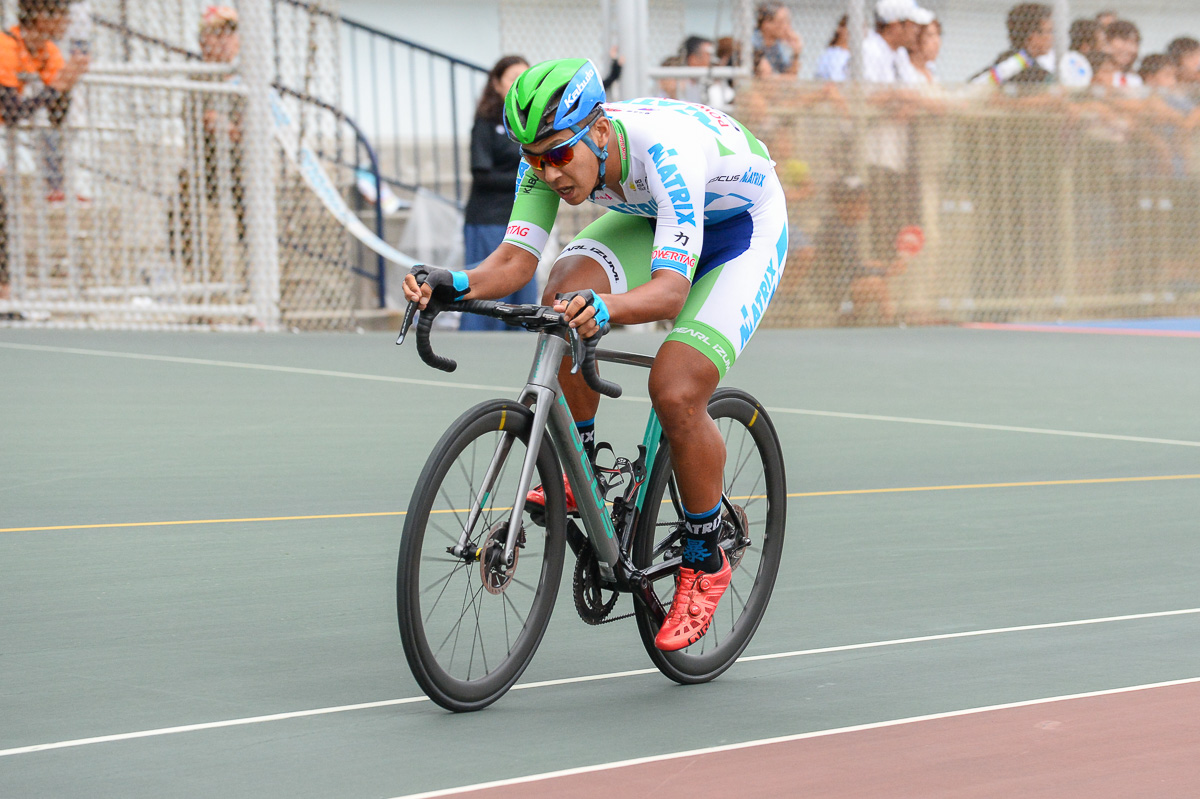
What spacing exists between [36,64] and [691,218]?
386 inches

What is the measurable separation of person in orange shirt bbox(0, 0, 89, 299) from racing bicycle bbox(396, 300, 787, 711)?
31.0ft

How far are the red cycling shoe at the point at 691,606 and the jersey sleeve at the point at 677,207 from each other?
0.80 metres

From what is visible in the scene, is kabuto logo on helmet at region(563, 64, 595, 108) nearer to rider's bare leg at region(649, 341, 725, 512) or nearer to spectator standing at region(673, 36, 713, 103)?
rider's bare leg at region(649, 341, 725, 512)

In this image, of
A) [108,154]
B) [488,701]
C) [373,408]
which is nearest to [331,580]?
[488,701]

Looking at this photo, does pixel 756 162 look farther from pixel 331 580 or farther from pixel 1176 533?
pixel 1176 533

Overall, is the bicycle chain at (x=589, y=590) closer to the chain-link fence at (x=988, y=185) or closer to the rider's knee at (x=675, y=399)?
the rider's knee at (x=675, y=399)

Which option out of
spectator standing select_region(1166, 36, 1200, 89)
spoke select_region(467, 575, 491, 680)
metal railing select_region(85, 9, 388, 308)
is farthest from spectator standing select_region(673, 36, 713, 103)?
spoke select_region(467, 575, 491, 680)

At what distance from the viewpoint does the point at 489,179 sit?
1223 centimetres

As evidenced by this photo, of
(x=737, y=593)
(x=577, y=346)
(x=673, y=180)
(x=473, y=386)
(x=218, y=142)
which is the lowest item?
(x=737, y=593)

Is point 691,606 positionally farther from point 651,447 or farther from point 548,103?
point 548,103

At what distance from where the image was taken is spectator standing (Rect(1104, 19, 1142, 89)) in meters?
16.1

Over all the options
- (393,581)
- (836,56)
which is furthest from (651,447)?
(836,56)

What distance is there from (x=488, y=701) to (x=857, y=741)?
0.84 metres

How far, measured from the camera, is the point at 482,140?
12.0 m
